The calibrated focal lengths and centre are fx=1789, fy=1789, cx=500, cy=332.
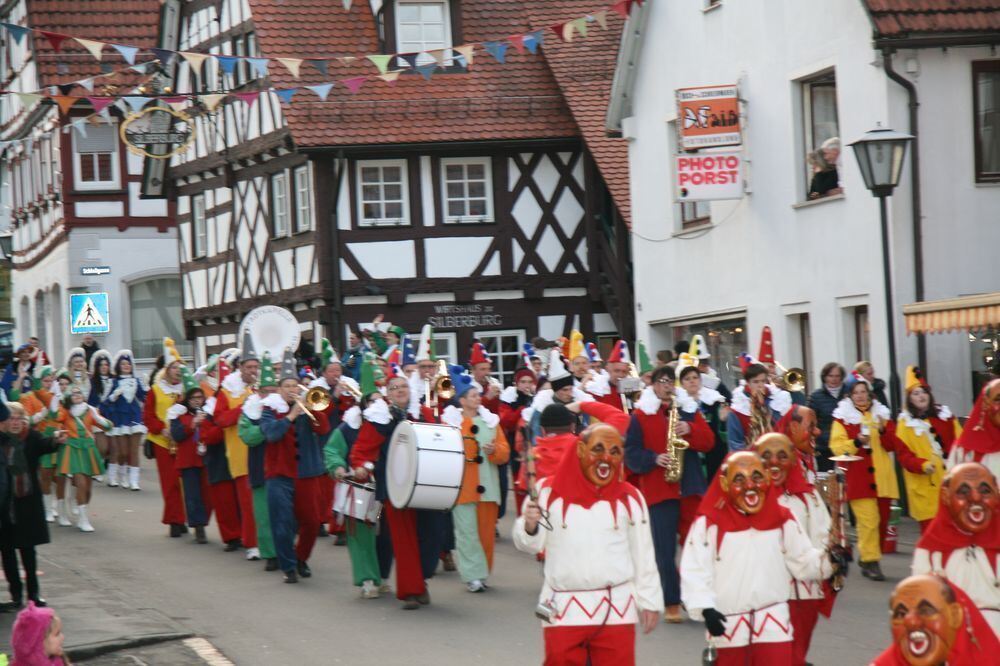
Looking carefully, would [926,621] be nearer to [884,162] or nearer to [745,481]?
[745,481]

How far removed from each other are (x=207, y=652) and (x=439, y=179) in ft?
70.9

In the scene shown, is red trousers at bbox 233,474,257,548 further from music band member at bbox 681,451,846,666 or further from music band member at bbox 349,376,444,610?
music band member at bbox 681,451,846,666

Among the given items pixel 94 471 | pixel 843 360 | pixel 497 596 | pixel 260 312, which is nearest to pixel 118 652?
pixel 497 596

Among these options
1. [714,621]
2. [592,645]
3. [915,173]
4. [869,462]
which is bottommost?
[592,645]

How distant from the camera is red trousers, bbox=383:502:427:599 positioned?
13500mm

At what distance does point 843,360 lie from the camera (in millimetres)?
21297

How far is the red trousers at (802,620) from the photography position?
960 cm

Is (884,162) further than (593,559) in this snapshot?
Yes

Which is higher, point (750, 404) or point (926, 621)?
point (750, 404)

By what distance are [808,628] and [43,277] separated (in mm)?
41285

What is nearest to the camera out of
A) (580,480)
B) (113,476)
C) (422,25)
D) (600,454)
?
(600,454)

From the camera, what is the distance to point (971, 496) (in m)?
7.42

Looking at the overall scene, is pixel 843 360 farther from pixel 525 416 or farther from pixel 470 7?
pixel 470 7

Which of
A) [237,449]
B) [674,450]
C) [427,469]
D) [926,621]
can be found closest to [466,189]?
[237,449]
